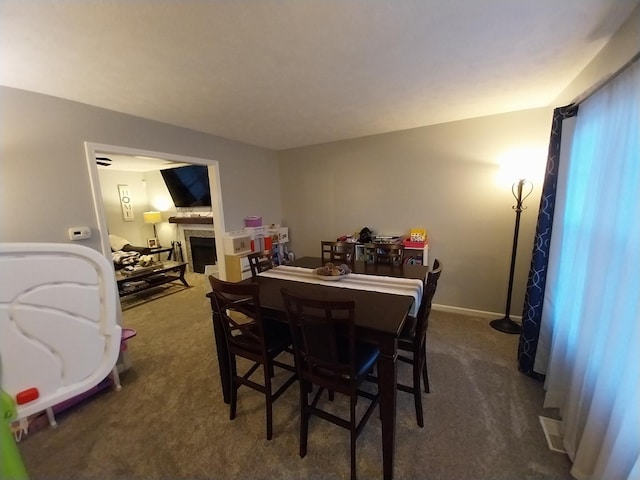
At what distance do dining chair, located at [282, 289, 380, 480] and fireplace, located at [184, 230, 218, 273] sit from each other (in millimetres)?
4420

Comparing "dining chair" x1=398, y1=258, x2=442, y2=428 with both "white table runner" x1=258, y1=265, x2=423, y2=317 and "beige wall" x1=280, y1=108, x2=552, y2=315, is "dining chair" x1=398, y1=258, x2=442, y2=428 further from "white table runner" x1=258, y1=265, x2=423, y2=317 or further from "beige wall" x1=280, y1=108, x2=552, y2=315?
"beige wall" x1=280, y1=108, x2=552, y2=315

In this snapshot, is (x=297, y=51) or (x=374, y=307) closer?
(x=297, y=51)

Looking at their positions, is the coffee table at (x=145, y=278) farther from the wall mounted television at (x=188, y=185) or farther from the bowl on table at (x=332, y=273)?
the bowl on table at (x=332, y=273)

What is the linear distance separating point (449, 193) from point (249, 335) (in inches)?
112

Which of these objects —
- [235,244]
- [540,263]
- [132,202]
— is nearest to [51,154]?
[235,244]

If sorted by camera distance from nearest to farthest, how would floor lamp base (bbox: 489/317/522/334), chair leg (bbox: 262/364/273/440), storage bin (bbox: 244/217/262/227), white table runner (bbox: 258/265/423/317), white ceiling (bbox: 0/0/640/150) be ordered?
1. white ceiling (bbox: 0/0/640/150)
2. chair leg (bbox: 262/364/273/440)
3. white table runner (bbox: 258/265/423/317)
4. floor lamp base (bbox: 489/317/522/334)
5. storage bin (bbox: 244/217/262/227)

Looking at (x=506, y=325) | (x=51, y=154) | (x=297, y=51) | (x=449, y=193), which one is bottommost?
(x=506, y=325)

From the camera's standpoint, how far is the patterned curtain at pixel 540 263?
1884 mm

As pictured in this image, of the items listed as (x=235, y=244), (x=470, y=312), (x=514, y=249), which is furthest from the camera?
(x=235, y=244)

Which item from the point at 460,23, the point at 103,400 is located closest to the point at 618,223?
the point at 460,23

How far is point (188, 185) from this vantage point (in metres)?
5.16

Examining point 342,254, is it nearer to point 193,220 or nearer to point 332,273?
point 332,273

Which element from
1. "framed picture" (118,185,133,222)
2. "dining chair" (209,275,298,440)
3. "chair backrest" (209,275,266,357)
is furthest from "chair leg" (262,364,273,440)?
"framed picture" (118,185,133,222)

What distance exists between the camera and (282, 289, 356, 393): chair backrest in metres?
1.24
